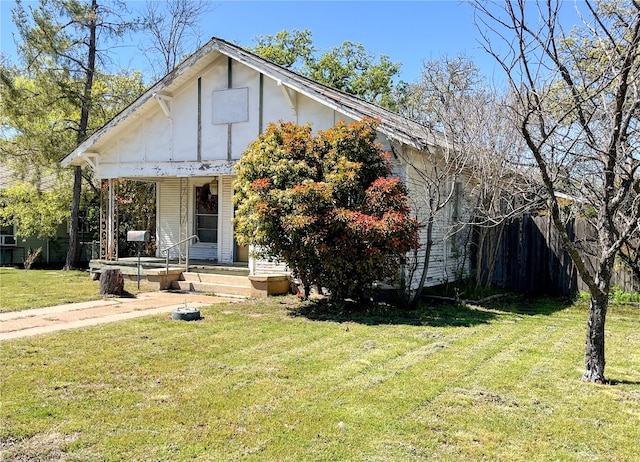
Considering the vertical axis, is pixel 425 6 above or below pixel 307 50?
below

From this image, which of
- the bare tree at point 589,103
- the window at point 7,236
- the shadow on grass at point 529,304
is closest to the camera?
the bare tree at point 589,103

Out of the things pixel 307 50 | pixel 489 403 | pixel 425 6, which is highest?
pixel 307 50

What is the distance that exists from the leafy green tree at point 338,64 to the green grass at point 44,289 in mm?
19771

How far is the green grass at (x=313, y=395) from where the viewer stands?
12.5 ft

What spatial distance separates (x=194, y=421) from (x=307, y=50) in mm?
31079

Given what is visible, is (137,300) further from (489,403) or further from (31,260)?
(31,260)

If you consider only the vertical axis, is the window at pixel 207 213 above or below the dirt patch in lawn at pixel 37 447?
above

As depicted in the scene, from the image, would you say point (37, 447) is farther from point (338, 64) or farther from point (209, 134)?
point (338, 64)

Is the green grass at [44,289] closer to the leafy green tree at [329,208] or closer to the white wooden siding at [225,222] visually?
the white wooden siding at [225,222]

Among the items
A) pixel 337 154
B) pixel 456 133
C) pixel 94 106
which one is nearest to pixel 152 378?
pixel 337 154

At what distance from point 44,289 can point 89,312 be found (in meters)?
3.86

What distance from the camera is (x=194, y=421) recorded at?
424 cm

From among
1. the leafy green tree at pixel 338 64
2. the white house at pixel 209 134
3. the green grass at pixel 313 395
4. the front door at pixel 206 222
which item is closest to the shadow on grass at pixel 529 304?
the white house at pixel 209 134

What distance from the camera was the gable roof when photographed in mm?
10352
